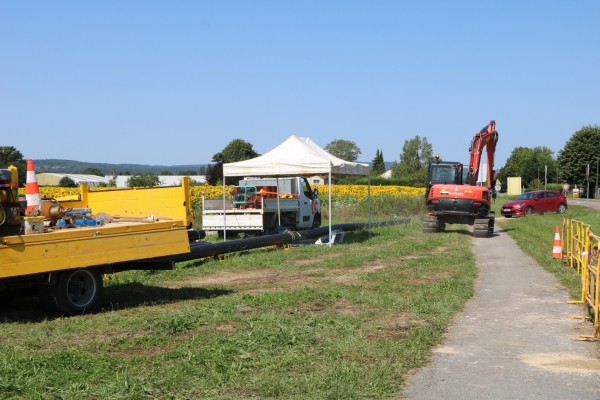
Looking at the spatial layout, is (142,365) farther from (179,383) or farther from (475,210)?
(475,210)

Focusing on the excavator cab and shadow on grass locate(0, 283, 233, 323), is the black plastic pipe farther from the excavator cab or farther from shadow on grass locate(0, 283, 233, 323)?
the excavator cab

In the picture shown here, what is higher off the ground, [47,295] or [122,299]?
[47,295]

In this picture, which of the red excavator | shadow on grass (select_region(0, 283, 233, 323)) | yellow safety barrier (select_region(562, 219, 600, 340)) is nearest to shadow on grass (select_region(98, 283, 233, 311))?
shadow on grass (select_region(0, 283, 233, 323))

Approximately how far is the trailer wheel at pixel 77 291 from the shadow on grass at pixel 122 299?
0.70ft

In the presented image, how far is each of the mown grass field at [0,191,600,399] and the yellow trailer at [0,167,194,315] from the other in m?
0.38

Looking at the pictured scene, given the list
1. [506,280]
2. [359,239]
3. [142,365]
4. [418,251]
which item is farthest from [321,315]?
[359,239]

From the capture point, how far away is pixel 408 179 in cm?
8319

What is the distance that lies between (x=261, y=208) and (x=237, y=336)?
12.9 m

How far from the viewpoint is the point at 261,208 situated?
20750 millimetres

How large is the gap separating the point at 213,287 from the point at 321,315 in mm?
3669

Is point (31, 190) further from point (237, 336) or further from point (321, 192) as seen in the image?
point (321, 192)

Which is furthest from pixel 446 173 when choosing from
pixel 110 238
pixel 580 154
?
pixel 580 154

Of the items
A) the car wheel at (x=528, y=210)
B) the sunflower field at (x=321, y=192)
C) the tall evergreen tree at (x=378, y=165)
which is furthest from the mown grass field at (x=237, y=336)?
the tall evergreen tree at (x=378, y=165)

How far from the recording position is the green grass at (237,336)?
6082 millimetres
